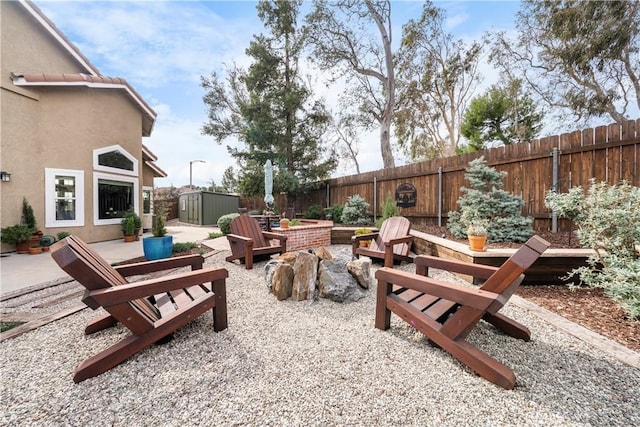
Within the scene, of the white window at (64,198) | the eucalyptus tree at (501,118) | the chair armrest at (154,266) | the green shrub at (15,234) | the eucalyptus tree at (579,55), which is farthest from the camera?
the eucalyptus tree at (501,118)

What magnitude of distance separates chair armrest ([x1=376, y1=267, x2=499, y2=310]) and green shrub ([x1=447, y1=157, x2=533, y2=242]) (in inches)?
99.7

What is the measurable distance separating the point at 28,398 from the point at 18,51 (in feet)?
26.8

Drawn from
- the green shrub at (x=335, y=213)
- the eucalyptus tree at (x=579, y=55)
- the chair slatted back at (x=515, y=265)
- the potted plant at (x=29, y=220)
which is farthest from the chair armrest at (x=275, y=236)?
the eucalyptus tree at (x=579, y=55)

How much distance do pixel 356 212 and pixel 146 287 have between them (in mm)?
6529

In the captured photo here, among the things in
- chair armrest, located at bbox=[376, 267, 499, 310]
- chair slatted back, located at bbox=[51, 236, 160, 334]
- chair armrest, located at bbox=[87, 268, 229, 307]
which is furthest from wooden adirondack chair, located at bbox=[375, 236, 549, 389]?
chair slatted back, located at bbox=[51, 236, 160, 334]

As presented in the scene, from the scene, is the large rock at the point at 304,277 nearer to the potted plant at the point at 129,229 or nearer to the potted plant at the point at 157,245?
the potted plant at the point at 157,245

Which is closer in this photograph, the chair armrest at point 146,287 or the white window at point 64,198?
the chair armrest at point 146,287

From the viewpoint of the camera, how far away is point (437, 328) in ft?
5.98

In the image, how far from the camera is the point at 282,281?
9.97 ft

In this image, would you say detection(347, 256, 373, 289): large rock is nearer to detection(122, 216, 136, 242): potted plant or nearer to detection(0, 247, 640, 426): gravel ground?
detection(0, 247, 640, 426): gravel ground

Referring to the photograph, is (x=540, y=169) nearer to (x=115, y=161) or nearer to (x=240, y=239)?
(x=240, y=239)

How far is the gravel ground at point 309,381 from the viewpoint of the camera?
1362mm

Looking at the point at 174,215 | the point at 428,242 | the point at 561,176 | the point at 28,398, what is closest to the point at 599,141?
the point at 561,176

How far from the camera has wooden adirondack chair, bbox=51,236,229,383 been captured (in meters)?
1.52
